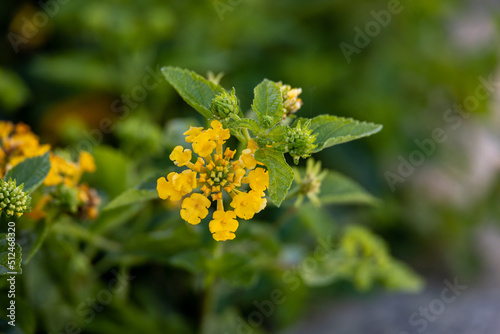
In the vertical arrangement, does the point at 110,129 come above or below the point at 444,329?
above

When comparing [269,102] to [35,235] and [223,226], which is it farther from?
[35,235]

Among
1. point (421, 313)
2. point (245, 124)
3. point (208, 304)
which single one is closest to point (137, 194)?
point (245, 124)

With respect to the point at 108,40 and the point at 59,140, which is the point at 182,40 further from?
the point at 59,140

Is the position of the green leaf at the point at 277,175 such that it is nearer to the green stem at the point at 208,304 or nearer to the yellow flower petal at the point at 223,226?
the yellow flower petal at the point at 223,226

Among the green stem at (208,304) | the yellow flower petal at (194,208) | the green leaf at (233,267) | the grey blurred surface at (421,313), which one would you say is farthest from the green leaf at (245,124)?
the grey blurred surface at (421,313)

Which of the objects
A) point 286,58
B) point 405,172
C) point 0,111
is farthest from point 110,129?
point 405,172
